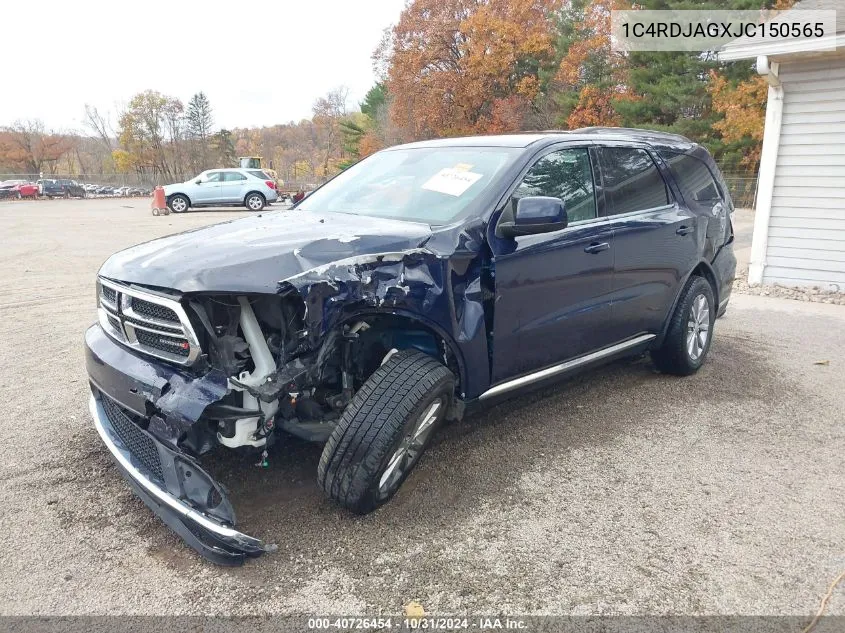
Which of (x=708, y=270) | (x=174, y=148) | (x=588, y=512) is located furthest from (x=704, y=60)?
(x=174, y=148)

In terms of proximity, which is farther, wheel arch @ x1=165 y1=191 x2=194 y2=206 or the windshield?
wheel arch @ x1=165 y1=191 x2=194 y2=206

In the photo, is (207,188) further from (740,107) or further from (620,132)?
(620,132)

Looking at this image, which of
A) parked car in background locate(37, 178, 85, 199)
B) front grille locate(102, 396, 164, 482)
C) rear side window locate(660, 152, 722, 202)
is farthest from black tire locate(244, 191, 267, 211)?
parked car in background locate(37, 178, 85, 199)

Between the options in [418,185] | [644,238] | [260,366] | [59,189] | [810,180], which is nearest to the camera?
[260,366]

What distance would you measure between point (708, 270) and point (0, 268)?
34.0 ft

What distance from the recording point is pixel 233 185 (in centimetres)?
2398

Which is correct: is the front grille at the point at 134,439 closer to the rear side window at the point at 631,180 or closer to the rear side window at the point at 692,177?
the rear side window at the point at 631,180

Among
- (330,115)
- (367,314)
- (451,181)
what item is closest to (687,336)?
(451,181)

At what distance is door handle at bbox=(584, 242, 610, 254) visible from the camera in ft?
12.6

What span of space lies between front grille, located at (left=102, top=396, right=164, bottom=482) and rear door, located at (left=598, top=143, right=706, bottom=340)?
2.90 meters

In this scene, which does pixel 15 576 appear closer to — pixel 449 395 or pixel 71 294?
pixel 449 395

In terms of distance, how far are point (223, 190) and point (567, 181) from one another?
22.1 m

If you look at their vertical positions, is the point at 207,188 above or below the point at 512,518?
above

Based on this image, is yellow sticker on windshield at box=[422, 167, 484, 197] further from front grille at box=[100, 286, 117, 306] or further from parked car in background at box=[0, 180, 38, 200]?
A: parked car in background at box=[0, 180, 38, 200]
